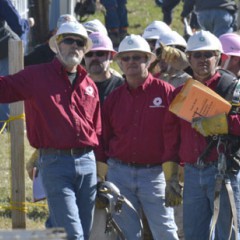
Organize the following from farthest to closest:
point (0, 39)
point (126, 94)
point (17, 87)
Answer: point (0, 39) < point (126, 94) < point (17, 87)

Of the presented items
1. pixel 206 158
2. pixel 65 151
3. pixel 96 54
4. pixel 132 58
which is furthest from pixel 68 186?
pixel 96 54

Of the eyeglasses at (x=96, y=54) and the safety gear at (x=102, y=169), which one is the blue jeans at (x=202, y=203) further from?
the eyeglasses at (x=96, y=54)

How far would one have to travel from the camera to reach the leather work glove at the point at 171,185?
6949mm

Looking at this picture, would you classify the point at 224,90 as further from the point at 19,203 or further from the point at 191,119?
the point at 19,203

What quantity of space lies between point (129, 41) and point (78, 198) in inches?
55.1

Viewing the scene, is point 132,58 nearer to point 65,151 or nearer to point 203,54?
point 203,54

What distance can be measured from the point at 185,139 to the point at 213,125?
417mm

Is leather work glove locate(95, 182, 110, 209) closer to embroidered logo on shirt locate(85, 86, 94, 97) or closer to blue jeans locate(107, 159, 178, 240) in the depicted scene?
blue jeans locate(107, 159, 178, 240)

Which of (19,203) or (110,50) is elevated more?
(110,50)

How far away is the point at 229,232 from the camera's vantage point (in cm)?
661

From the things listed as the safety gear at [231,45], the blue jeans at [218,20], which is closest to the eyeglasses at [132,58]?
the safety gear at [231,45]

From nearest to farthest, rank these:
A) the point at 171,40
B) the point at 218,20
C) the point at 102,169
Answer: the point at 102,169, the point at 171,40, the point at 218,20

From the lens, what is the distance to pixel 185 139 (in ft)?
22.3

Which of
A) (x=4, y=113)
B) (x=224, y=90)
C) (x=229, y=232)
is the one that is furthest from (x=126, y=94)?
(x=4, y=113)
